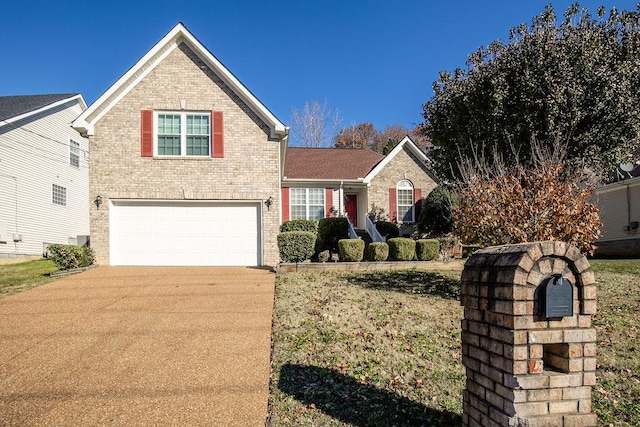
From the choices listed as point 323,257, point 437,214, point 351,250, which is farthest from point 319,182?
point 351,250

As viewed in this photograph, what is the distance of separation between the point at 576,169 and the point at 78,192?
21.6m

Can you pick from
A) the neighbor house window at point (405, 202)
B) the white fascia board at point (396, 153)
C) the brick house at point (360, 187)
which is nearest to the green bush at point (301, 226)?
the brick house at point (360, 187)

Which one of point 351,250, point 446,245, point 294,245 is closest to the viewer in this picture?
point 294,245

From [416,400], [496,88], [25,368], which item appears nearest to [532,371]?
[416,400]

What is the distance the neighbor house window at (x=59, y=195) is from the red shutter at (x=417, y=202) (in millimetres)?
16518

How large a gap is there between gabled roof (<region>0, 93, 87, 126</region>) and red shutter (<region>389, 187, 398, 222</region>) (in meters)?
15.7

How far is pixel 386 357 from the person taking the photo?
18.1ft

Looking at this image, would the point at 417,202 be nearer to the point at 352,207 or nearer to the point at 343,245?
the point at 352,207

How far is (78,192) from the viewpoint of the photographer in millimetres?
22125

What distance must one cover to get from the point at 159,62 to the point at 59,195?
34.9 feet

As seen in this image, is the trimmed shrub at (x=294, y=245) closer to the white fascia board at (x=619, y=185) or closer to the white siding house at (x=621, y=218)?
the white siding house at (x=621, y=218)

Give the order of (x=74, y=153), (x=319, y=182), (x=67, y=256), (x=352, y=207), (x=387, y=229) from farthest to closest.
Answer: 1. (x=74, y=153)
2. (x=352, y=207)
3. (x=319, y=182)
4. (x=387, y=229)
5. (x=67, y=256)

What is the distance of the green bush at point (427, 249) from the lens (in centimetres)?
1429

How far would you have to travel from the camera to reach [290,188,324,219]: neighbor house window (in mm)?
19516
